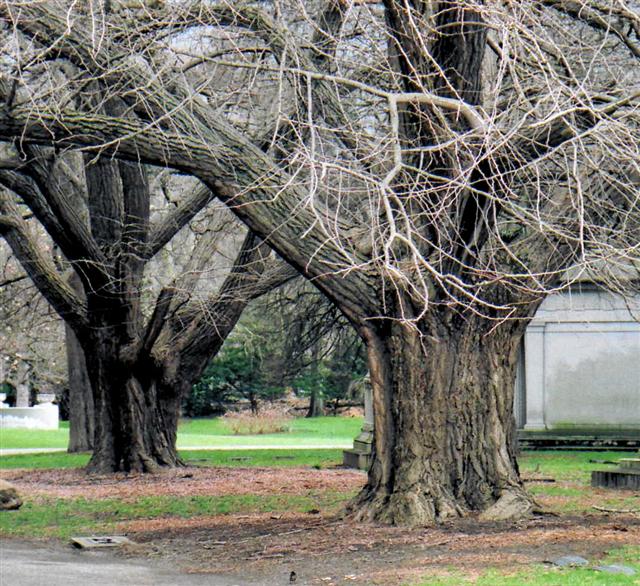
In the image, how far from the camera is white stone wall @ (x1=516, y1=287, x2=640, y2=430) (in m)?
23.6

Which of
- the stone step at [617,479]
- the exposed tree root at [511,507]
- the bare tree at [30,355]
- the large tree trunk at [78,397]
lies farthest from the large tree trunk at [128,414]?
the bare tree at [30,355]

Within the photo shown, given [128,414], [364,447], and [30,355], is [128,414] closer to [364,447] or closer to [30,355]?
[364,447]

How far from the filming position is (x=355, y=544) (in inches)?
396

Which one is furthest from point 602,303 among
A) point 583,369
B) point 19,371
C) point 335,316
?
point 19,371

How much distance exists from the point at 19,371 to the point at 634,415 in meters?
32.2

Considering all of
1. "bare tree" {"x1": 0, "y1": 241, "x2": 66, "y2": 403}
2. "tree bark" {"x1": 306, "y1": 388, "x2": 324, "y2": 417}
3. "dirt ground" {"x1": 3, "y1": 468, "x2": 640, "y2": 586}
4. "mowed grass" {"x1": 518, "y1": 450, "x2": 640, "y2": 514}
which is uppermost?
"bare tree" {"x1": 0, "y1": 241, "x2": 66, "y2": 403}

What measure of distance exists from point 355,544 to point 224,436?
31.8 m

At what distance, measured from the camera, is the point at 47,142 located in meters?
11.0

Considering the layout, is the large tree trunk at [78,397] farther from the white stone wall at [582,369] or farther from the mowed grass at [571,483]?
the mowed grass at [571,483]

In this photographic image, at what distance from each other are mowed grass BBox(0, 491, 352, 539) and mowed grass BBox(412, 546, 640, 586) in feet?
16.7

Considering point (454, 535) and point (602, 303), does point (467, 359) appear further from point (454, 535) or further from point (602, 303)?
point (602, 303)

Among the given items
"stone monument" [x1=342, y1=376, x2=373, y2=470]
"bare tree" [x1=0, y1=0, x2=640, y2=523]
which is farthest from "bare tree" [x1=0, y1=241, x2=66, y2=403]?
"bare tree" [x1=0, y1=0, x2=640, y2=523]

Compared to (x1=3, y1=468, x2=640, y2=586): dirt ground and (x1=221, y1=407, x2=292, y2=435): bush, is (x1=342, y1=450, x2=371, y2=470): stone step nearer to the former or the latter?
(x1=3, y1=468, x2=640, y2=586): dirt ground

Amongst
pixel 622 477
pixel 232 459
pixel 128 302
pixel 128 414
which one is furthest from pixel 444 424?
pixel 232 459
